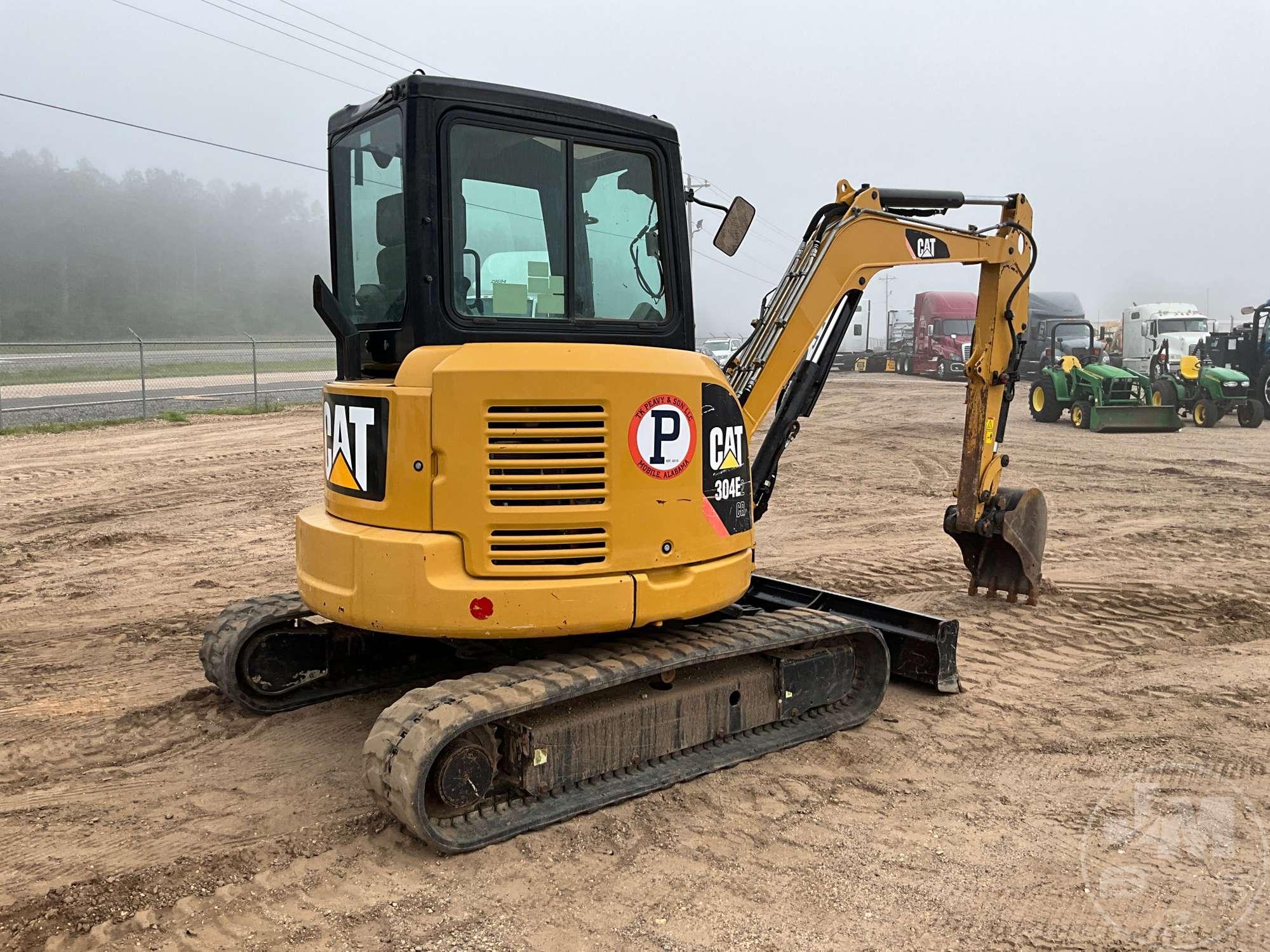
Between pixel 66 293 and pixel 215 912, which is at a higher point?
pixel 66 293

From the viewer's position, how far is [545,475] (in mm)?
4305

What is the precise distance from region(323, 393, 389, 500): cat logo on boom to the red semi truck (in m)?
32.6

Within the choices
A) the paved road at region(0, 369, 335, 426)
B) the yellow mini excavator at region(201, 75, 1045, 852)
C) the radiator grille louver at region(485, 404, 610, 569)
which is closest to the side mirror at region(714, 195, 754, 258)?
the yellow mini excavator at region(201, 75, 1045, 852)

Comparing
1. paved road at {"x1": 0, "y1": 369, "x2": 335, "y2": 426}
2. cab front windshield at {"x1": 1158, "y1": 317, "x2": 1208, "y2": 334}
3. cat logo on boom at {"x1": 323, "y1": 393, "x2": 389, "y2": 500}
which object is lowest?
paved road at {"x1": 0, "y1": 369, "x2": 335, "y2": 426}

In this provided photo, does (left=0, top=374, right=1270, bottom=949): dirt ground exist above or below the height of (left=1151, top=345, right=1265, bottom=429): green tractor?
below

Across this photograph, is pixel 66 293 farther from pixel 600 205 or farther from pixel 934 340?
pixel 600 205

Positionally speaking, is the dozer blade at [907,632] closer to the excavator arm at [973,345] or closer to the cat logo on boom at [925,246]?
the excavator arm at [973,345]

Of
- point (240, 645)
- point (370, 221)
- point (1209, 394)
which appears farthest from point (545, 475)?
point (1209, 394)

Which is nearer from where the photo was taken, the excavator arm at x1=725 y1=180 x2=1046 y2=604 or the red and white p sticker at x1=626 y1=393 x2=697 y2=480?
the red and white p sticker at x1=626 y1=393 x2=697 y2=480

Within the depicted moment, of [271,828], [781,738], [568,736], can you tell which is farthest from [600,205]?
[271,828]

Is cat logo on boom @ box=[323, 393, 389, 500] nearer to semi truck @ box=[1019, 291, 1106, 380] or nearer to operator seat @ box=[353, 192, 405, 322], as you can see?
operator seat @ box=[353, 192, 405, 322]

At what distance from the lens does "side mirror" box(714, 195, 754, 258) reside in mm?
5406

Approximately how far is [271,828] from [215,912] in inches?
25.7

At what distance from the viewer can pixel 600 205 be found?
468 cm
